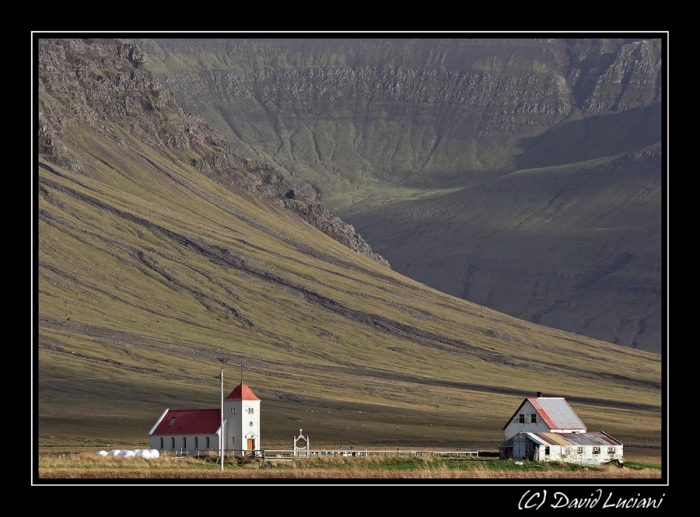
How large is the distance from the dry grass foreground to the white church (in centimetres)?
1629

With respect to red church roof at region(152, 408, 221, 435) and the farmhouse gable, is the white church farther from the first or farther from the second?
the farmhouse gable

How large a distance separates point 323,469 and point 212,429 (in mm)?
29250

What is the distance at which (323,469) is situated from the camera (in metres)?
67.2

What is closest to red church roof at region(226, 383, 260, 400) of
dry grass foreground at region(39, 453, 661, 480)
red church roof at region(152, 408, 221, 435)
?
red church roof at region(152, 408, 221, 435)

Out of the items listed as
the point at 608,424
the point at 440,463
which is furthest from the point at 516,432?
the point at 608,424

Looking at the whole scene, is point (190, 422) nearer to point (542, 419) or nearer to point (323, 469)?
point (542, 419)

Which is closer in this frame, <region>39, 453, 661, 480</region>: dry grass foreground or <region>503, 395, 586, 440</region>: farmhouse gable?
<region>39, 453, 661, 480</region>: dry grass foreground

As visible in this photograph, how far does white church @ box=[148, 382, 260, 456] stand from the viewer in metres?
94.6

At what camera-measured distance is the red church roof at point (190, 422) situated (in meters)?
95.1
